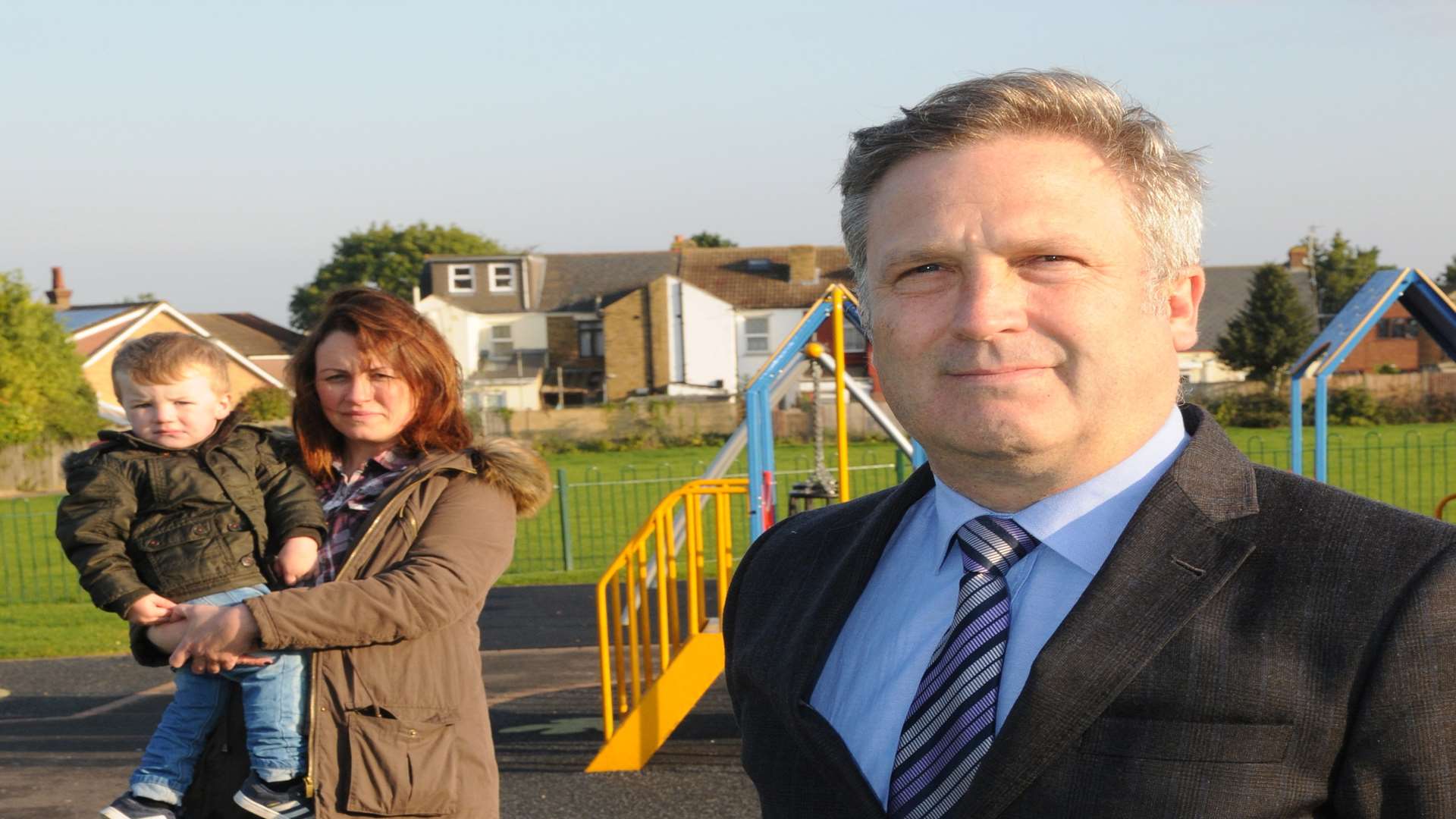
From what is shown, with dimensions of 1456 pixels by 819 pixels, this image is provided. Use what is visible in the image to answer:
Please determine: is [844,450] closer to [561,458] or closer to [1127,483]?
[1127,483]

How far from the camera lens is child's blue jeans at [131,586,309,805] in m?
3.02

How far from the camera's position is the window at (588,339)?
50.7 m

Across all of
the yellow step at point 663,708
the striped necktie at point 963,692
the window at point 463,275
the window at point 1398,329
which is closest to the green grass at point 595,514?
the yellow step at point 663,708

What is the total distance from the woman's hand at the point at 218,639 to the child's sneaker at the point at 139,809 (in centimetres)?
41

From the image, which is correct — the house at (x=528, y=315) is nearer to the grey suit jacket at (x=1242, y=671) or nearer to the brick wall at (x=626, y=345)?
the brick wall at (x=626, y=345)

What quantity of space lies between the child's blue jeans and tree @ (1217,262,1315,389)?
38.8m

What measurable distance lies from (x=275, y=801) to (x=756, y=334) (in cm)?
4578

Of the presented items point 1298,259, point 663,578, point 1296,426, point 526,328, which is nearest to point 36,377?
point 526,328

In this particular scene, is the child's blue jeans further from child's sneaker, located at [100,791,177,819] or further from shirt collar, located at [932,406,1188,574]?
shirt collar, located at [932,406,1188,574]

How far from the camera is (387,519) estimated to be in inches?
121

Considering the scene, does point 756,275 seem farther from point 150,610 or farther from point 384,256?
point 150,610

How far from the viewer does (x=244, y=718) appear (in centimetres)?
316

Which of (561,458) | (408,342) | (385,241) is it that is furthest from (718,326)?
(408,342)

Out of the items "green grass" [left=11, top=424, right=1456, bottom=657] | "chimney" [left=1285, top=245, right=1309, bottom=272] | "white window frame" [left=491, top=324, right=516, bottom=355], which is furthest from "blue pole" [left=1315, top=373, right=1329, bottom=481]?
"chimney" [left=1285, top=245, right=1309, bottom=272]
